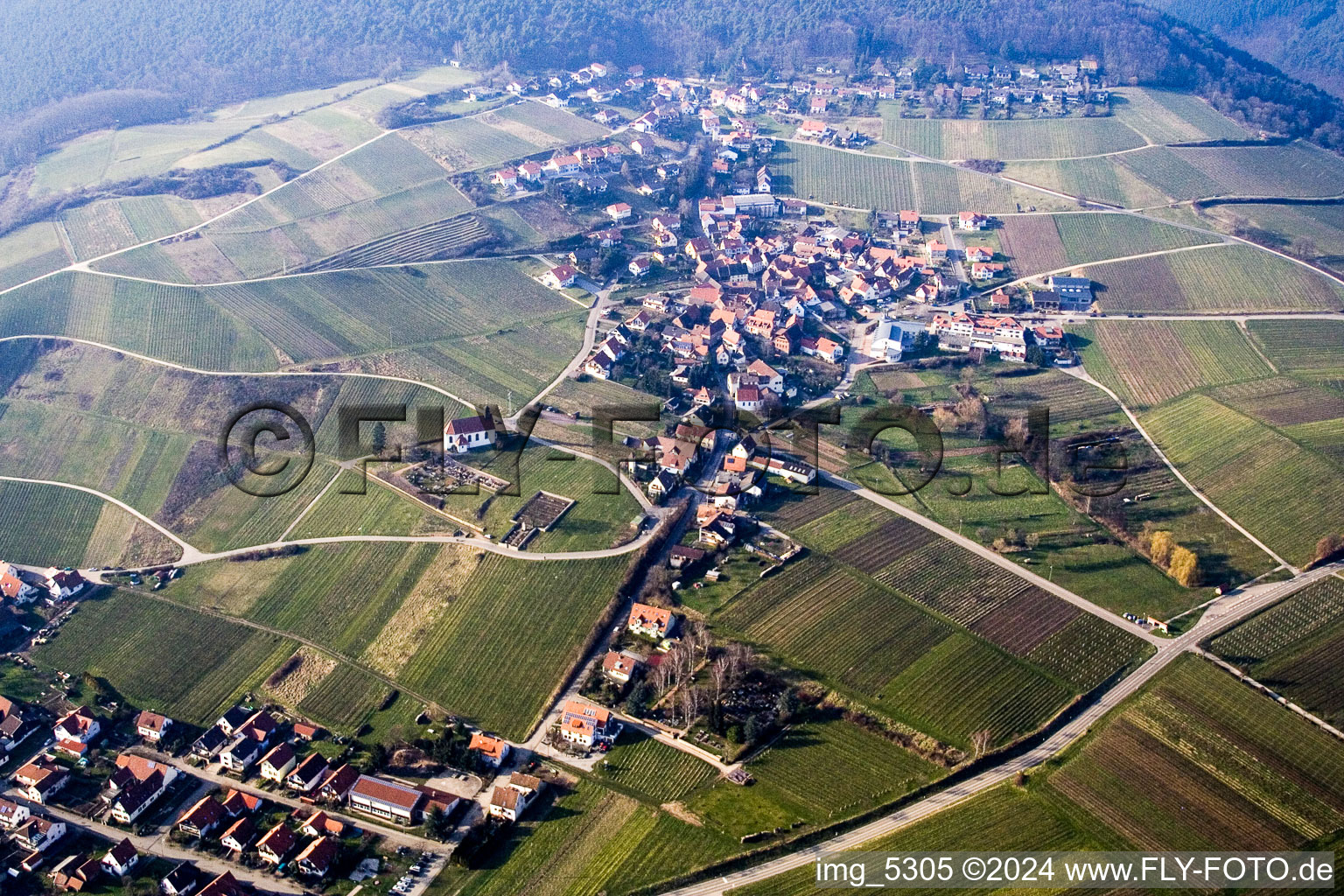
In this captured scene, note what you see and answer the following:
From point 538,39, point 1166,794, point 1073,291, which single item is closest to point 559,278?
point 1073,291

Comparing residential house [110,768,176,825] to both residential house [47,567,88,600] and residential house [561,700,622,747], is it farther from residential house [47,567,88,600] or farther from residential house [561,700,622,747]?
residential house [47,567,88,600]

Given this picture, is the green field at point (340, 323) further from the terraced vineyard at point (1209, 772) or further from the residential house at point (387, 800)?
the terraced vineyard at point (1209, 772)

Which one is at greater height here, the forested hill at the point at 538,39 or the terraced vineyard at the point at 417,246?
the forested hill at the point at 538,39

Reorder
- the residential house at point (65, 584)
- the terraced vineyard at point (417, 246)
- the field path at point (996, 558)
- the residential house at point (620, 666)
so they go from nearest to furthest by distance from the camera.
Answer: the residential house at point (620, 666) < the field path at point (996, 558) < the residential house at point (65, 584) < the terraced vineyard at point (417, 246)

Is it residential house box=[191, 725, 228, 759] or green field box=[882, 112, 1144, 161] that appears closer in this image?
residential house box=[191, 725, 228, 759]

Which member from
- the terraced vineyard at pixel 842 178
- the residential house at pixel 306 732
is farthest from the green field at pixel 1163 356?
the residential house at pixel 306 732

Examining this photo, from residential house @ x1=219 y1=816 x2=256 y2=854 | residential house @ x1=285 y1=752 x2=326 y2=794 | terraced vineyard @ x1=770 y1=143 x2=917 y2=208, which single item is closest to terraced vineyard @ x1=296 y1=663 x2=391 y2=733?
residential house @ x1=285 y1=752 x2=326 y2=794

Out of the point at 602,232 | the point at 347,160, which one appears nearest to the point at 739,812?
the point at 602,232
